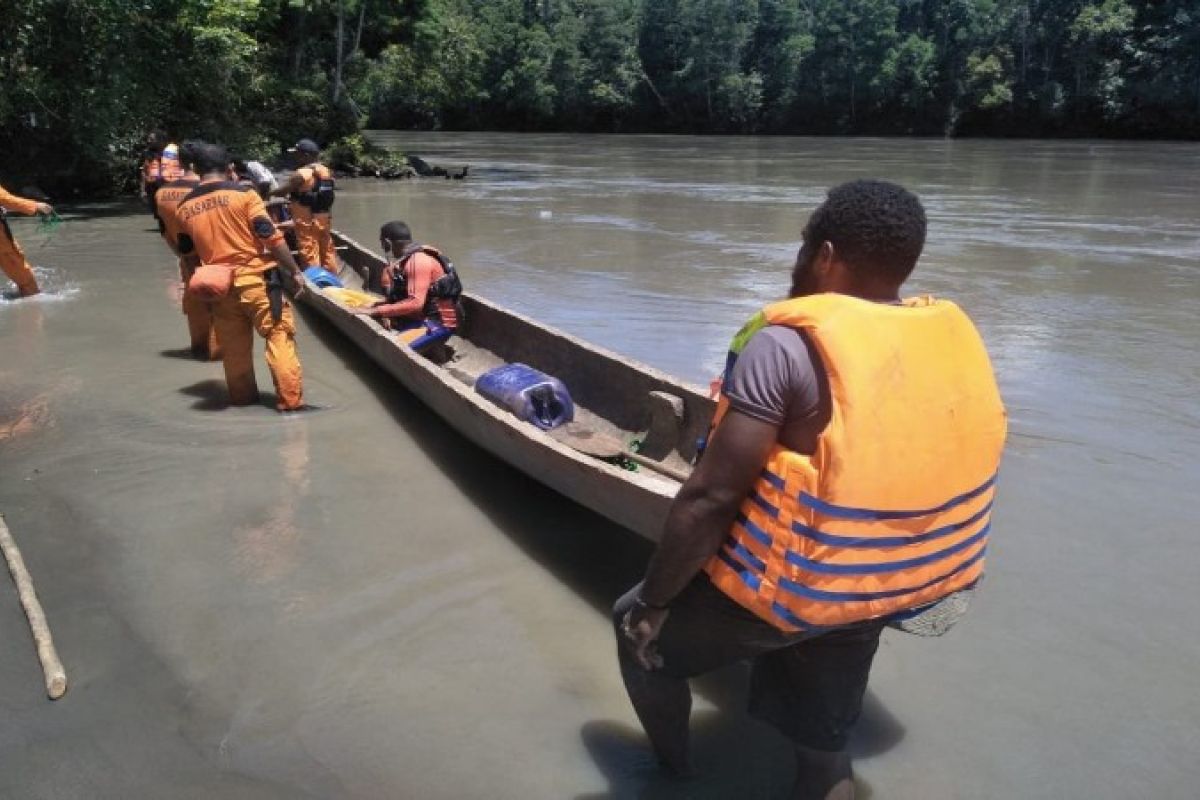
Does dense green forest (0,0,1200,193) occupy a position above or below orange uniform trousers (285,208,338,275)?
above

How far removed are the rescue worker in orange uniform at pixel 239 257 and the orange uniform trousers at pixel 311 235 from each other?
3.42 metres

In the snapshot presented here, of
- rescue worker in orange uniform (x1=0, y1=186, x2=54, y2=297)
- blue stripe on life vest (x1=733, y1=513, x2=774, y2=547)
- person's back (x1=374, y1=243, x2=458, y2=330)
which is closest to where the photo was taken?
blue stripe on life vest (x1=733, y1=513, x2=774, y2=547)

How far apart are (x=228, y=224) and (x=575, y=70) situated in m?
57.3

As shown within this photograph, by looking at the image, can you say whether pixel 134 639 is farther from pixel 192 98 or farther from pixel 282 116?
pixel 282 116

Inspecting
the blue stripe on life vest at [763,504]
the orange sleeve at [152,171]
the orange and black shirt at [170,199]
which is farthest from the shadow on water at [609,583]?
the orange sleeve at [152,171]

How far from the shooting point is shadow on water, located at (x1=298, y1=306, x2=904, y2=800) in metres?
2.86

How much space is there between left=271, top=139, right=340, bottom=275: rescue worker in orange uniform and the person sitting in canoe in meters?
2.82

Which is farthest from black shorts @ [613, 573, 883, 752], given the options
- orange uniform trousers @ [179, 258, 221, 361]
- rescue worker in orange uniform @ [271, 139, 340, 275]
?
rescue worker in orange uniform @ [271, 139, 340, 275]

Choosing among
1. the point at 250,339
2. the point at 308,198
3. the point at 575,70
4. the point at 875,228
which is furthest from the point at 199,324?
the point at 575,70

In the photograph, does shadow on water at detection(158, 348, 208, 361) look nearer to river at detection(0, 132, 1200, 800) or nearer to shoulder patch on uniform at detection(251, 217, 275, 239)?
river at detection(0, 132, 1200, 800)

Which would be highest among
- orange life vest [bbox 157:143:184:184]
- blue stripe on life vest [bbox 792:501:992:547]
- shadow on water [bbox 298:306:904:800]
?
orange life vest [bbox 157:143:184:184]

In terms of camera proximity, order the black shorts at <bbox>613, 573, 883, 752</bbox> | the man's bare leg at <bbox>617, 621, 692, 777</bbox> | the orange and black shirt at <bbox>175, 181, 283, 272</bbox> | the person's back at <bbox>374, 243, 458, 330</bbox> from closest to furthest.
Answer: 1. the black shorts at <bbox>613, 573, 883, 752</bbox>
2. the man's bare leg at <bbox>617, 621, 692, 777</bbox>
3. the orange and black shirt at <bbox>175, 181, 283, 272</bbox>
4. the person's back at <bbox>374, 243, 458, 330</bbox>

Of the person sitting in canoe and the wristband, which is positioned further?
the person sitting in canoe

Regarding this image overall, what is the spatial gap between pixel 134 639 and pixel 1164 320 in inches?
337
